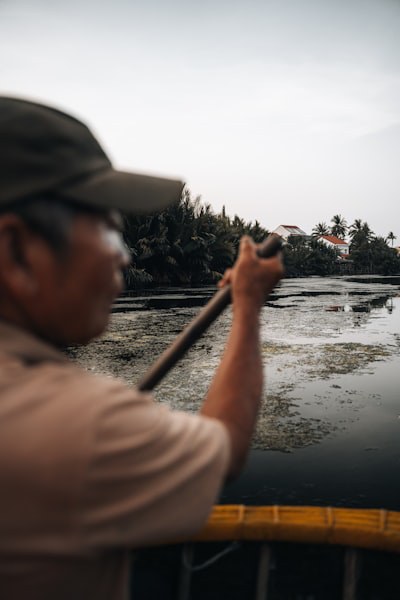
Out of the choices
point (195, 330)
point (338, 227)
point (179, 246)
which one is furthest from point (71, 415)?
point (338, 227)

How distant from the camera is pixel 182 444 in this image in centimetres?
65

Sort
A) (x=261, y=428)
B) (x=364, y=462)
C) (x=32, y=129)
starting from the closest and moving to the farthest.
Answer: (x=32, y=129)
(x=364, y=462)
(x=261, y=428)

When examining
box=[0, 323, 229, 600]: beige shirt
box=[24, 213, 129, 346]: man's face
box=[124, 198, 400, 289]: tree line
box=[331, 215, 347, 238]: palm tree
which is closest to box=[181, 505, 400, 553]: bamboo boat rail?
box=[0, 323, 229, 600]: beige shirt

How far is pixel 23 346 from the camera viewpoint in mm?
670

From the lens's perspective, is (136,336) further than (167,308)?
No

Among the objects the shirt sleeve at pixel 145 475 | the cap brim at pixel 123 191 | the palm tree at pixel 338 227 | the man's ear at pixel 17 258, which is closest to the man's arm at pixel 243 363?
the shirt sleeve at pixel 145 475

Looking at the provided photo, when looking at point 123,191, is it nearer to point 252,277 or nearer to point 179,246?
point 252,277

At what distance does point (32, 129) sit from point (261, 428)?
429 centimetres

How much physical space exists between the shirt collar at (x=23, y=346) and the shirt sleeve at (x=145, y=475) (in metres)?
0.13

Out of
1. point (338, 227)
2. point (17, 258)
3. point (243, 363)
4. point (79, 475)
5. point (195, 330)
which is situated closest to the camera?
point (79, 475)

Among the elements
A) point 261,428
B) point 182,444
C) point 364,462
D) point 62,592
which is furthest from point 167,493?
point 261,428

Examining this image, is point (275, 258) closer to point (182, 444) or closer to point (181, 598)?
point (182, 444)

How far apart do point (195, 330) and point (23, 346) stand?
0.66 m

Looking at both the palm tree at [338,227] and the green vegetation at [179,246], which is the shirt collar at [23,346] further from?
the palm tree at [338,227]
